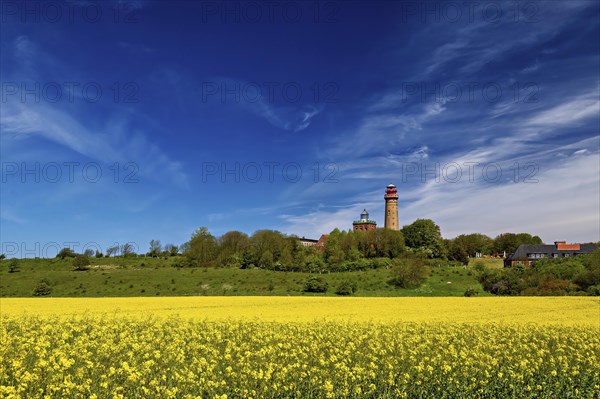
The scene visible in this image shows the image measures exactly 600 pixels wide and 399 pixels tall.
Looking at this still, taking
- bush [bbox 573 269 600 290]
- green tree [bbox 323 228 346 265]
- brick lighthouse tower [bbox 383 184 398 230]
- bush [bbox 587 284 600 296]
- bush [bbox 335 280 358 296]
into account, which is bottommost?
bush [bbox 335 280 358 296]

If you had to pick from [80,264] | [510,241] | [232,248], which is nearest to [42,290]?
[80,264]

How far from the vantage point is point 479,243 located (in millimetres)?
133875

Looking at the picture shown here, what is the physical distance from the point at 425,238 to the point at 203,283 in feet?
228

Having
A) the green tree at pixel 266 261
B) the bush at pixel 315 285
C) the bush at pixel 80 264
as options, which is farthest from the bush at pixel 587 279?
the bush at pixel 80 264

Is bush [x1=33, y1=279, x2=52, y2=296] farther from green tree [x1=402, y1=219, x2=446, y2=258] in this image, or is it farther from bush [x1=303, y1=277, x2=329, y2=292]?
green tree [x1=402, y1=219, x2=446, y2=258]

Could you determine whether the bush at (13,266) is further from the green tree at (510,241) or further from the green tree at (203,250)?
the green tree at (510,241)

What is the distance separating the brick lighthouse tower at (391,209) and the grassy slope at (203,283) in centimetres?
8413

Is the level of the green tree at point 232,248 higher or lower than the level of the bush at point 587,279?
higher

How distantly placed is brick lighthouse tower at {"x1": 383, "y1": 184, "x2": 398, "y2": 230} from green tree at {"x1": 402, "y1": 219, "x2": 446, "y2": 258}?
38098mm

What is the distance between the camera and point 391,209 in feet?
534

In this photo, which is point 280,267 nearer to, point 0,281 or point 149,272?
point 149,272

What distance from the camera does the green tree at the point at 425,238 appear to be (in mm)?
111500

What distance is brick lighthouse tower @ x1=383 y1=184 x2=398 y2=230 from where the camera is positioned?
160 m

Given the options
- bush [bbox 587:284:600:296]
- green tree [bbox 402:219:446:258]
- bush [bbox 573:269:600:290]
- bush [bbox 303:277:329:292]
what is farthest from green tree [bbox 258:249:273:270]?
bush [bbox 587:284:600:296]
